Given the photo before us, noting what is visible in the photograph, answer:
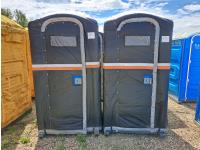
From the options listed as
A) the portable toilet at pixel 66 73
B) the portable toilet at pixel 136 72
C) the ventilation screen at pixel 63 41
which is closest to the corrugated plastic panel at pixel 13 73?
the portable toilet at pixel 66 73

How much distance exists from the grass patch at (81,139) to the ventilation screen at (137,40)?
6.16ft

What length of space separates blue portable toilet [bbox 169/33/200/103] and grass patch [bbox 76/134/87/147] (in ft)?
11.1

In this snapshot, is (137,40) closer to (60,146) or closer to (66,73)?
(66,73)

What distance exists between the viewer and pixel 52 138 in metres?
3.76

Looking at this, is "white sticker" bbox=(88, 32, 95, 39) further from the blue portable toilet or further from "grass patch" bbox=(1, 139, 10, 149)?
the blue portable toilet

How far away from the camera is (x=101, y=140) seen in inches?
144

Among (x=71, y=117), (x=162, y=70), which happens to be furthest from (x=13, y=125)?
(x=162, y=70)

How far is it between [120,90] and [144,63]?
0.66 metres

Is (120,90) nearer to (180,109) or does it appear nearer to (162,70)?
(162,70)

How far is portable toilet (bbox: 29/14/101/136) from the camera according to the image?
342 cm

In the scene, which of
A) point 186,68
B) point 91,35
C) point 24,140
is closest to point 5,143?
point 24,140

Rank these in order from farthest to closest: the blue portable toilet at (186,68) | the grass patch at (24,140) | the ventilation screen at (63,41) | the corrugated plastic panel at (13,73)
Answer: the blue portable toilet at (186,68)
the corrugated plastic panel at (13,73)
the grass patch at (24,140)
the ventilation screen at (63,41)

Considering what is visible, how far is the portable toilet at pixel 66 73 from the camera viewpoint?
342cm

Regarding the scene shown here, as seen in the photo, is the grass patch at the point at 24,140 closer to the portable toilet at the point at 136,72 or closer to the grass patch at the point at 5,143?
the grass patch at the point at 5,143
